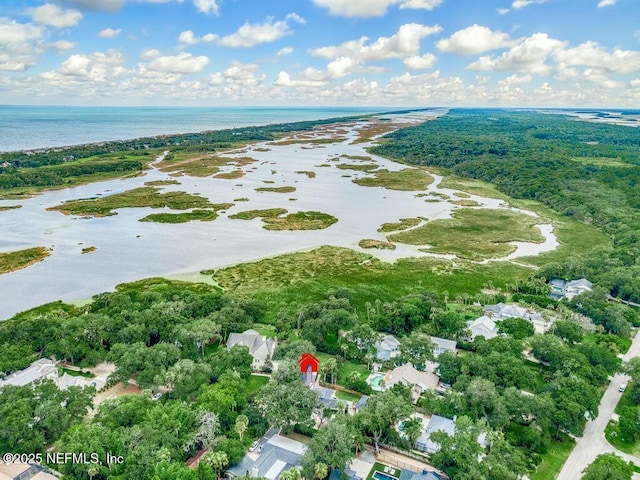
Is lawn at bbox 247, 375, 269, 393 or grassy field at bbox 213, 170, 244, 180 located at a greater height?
grassy field at bbox 213, 170, 244, 180

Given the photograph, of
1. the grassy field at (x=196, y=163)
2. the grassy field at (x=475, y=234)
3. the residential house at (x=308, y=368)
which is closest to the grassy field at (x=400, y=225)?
the grassy field at (x=475, y=234)

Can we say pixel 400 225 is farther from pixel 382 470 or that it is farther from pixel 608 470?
pixel 608 470

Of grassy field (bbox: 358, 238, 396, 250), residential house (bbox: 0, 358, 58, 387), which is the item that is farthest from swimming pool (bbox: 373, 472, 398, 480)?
grassy field (bbox: 358, 238, 396, 250)

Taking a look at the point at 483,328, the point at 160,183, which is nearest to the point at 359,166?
the point at 160,183

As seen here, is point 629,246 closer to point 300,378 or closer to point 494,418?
point 494,418

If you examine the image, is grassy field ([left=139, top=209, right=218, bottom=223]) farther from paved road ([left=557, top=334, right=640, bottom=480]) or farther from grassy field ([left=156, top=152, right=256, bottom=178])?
paved road ([left=557, top=334, right=640, bottom=480])

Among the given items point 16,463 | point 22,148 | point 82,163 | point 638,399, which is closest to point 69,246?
point 16,463
